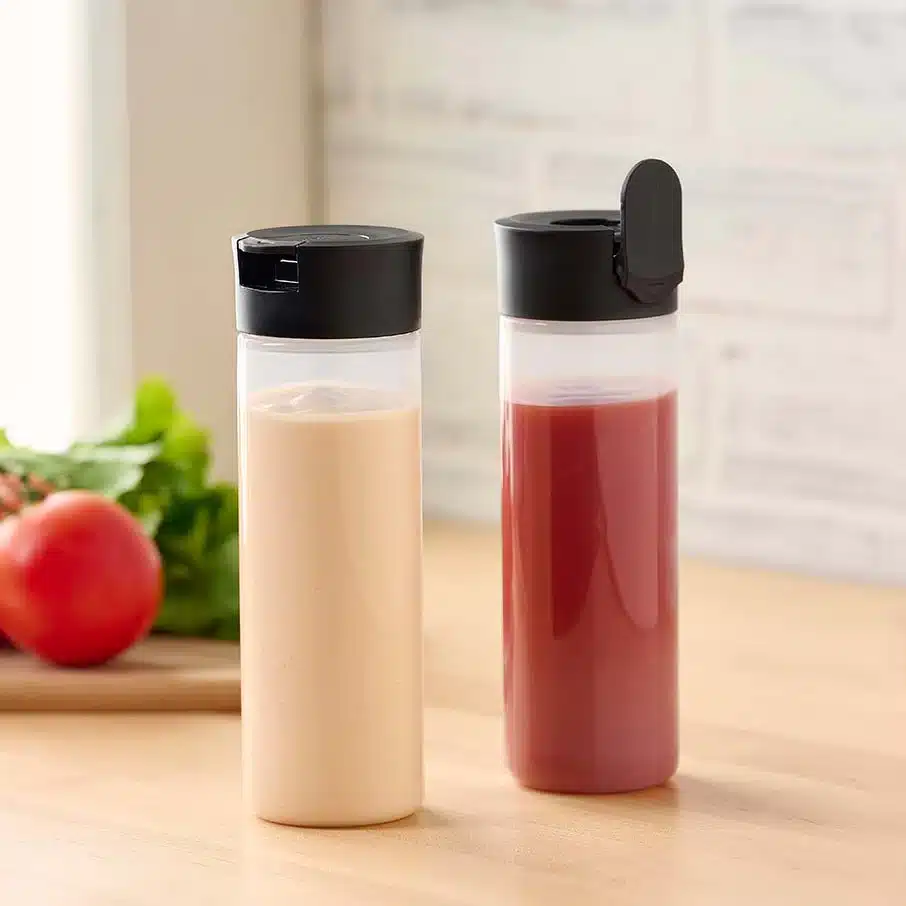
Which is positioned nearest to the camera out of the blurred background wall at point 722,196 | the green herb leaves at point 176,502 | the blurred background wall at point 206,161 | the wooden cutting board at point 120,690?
the wooden cutting board at point 120,690

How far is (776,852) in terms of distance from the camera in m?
0.83

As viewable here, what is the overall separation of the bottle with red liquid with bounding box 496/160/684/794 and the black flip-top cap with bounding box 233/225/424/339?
72 mm

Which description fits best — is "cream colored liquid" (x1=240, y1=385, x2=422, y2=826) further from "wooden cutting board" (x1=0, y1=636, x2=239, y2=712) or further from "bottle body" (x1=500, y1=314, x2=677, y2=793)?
"wooden cutting board" (x1=0, y1=636, x2=239, y2=712)

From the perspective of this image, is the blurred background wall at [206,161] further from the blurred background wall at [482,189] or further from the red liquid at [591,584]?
the red liquid at [591,584]

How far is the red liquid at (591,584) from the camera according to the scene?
0.86 m

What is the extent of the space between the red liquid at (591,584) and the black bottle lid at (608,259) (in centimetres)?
5

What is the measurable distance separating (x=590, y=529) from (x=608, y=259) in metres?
0.13

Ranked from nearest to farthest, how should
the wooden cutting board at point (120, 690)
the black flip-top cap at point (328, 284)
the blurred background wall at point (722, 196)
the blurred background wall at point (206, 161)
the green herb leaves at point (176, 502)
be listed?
the black flip-top cap at point (328, 284) < the wooden cutting board at point (120, 690) < the green herb leaves at point (176, 502) < the blurred background wall at point (722, 196) < the blurred background wall at point (206, 161)

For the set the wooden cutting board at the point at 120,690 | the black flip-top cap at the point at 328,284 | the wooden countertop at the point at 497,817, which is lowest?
the wooden countertop at the point at 497,817

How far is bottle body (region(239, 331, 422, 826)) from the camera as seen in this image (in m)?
0.81

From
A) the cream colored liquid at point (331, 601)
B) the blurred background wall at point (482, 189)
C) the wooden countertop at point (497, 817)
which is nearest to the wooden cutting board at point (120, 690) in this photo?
the wooden countertop at point (497, 817)

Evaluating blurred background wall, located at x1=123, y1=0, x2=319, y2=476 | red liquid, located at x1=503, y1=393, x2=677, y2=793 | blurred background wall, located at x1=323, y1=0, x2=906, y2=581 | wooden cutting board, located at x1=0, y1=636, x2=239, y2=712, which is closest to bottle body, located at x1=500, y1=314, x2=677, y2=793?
red liquid, located at x1=503, y1=393, x2=677, y2=793

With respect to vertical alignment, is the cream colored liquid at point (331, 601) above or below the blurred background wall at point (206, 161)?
below

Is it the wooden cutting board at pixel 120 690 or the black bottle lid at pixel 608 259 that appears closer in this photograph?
the black bottle lid at pixel 608 259
